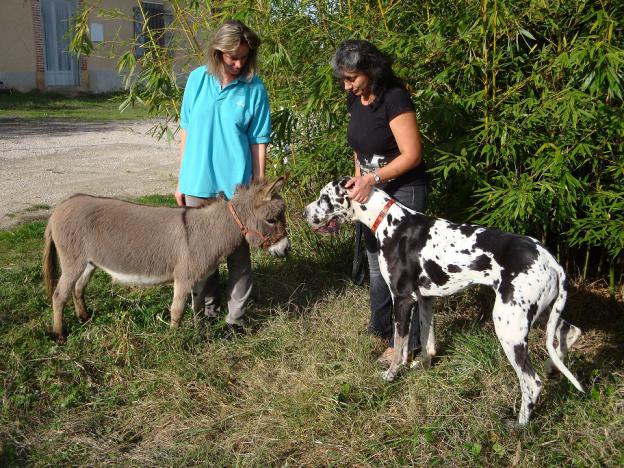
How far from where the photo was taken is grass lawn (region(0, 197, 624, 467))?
3.33 metres

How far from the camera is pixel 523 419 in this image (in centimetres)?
350

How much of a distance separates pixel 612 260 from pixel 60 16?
68.2 feet

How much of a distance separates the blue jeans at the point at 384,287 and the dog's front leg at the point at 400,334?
26 cm

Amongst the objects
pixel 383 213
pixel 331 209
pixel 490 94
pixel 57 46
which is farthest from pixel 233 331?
pixel 57 46

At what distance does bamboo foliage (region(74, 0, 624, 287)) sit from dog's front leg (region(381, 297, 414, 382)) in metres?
0.95

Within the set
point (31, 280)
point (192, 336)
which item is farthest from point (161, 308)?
point (31, 280)

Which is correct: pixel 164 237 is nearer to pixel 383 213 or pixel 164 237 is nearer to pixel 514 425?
pixel 383 213

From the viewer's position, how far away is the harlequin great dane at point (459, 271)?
3.35m

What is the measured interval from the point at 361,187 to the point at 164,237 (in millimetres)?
1420

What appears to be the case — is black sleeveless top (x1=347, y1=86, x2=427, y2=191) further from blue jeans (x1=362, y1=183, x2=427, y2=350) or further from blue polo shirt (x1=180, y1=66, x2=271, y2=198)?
blue polo shirt (x1=180, y1=66, x2=271, y2=198)

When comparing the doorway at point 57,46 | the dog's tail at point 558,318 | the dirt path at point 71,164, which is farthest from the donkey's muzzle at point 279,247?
the doorway at point 57,46

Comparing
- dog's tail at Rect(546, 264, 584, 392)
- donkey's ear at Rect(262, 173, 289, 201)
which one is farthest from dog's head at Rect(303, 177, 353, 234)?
dog's tail at Rect(546, 264, 584, 392)

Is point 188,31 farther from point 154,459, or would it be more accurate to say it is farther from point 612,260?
point 612,260

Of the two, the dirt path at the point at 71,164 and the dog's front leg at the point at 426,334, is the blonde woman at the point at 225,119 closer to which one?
the dog's front leg at the point at 426,334
